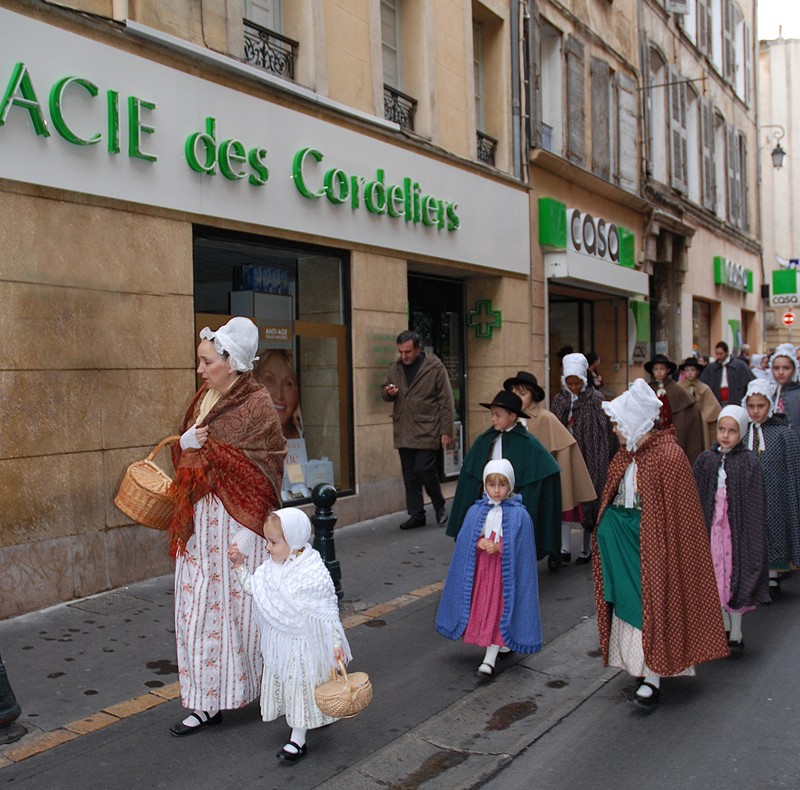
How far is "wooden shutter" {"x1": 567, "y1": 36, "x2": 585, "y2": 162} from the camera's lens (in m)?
15.8

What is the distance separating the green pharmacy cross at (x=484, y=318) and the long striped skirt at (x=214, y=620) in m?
9.36

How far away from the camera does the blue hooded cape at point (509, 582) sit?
17.3 feet

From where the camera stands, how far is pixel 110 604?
677cm

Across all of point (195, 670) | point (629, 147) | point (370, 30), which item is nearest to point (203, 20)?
point (370, 30)

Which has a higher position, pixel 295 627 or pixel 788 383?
pixel 788 383

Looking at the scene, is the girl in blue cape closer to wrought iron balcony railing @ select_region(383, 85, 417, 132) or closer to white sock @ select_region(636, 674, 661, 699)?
white sock @ select_region(636, 674, 661, 699)

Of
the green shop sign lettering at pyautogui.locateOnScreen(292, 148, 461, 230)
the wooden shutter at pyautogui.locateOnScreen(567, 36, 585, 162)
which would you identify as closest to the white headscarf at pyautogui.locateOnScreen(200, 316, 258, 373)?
the green shop sign lettering at pyautogui.locateOnScreen(292, 148, 461, 230)

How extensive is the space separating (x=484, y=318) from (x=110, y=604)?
7.91 meters

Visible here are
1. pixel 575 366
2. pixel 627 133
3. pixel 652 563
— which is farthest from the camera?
pixel 627 133

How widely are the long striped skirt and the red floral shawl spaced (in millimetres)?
69

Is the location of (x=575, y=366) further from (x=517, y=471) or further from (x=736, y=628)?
(x=736, y=628)

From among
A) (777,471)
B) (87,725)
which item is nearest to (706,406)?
(777,471)

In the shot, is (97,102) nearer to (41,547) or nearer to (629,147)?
(41,547)

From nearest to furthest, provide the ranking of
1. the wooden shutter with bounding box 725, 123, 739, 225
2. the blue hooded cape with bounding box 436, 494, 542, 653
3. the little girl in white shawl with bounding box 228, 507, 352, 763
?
1. the little girl in white shawl with bounding box 228, 507, 352, 763
2. the blue hooded cape with bounding box 436, 494, 542, 653
3. the wooden shutter with bounding box 725, 123, 739, 225
